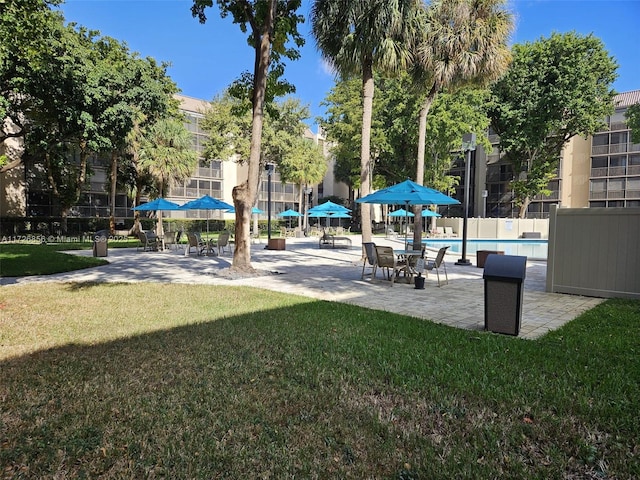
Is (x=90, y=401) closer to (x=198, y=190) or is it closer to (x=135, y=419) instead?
(x=135, y=419)

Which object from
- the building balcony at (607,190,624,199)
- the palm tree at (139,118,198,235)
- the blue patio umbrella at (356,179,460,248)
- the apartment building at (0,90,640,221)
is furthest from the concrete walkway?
the building balcony at (607,190,624,199)

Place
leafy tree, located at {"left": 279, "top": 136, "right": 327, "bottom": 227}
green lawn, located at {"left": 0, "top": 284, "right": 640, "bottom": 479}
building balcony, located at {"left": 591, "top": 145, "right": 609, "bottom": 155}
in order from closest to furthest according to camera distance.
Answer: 1. green lawn, located at {"left": 0, "top": 284, "right": 640, "bottom": 479}
2. leafy tree, located at {"left": 279, "top": 136, "right": 327, "bottom": 227}
3. building balcony, located at {"left": 591, "top": 145, "right": 609, "bottom": 155}

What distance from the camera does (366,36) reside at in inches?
507

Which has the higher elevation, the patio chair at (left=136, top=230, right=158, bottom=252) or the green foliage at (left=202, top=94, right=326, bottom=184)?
the green foliage at (left=202, top=94, right=326, bottom=184)

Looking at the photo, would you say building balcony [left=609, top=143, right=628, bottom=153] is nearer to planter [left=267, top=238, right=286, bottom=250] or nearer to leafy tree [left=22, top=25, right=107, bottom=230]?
planter [left=267, top=238, right=286, bottom=250]

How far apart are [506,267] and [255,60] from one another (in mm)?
9183

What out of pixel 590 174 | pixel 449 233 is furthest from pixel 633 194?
pixel 449 233

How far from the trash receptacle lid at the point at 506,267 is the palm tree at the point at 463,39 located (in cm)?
933

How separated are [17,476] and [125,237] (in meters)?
27.6

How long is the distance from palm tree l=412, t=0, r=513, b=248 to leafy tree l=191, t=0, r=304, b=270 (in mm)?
5245

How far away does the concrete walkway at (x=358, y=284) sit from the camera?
689 cm

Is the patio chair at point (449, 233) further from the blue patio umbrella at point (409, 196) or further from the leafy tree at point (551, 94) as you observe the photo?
the blue patio umbrella at point (409, 196)

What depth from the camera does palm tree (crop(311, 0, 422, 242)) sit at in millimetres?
12680

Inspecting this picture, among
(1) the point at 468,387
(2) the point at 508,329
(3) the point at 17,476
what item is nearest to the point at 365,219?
(2) the point at 508,329
